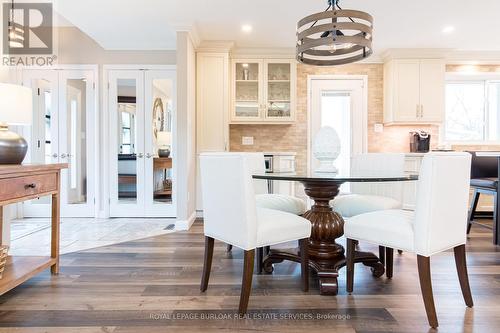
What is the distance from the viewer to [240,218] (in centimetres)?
165

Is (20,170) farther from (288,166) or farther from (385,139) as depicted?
(385,139)

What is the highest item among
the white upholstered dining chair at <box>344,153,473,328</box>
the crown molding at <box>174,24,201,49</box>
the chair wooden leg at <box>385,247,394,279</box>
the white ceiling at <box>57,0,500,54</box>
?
the white ceiling at <box>57,0,500,54</box>

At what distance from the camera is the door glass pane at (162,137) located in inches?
167

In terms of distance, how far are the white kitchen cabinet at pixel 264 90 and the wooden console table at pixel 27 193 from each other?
8.93ft

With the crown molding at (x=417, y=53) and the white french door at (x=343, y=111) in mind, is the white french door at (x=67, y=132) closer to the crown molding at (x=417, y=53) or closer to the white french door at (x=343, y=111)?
the white french door at (x=343, y=111)

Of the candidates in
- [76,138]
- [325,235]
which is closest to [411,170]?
[325,235]

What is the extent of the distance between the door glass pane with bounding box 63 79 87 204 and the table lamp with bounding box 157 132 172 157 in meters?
1.02

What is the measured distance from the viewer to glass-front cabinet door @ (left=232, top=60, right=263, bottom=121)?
4.43 m

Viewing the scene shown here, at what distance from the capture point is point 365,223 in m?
1.75

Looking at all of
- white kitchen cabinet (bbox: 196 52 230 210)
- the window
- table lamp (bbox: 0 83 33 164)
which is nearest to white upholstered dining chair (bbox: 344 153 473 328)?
table lamp (bbox: 0 83 33 164)

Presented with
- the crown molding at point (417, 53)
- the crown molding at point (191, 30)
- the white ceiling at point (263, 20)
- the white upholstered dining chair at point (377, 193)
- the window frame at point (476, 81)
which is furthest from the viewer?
the window frame at point (476, 81)

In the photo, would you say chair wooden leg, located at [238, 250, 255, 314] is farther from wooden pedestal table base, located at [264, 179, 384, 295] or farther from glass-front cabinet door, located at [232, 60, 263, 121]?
glass-front cabinet door, located at [232, 60, 263, 121]

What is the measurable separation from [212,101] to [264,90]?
2.60ft

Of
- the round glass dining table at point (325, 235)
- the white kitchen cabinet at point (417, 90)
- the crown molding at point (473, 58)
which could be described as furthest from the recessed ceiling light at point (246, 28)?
the crown molding at point (473, 58)
